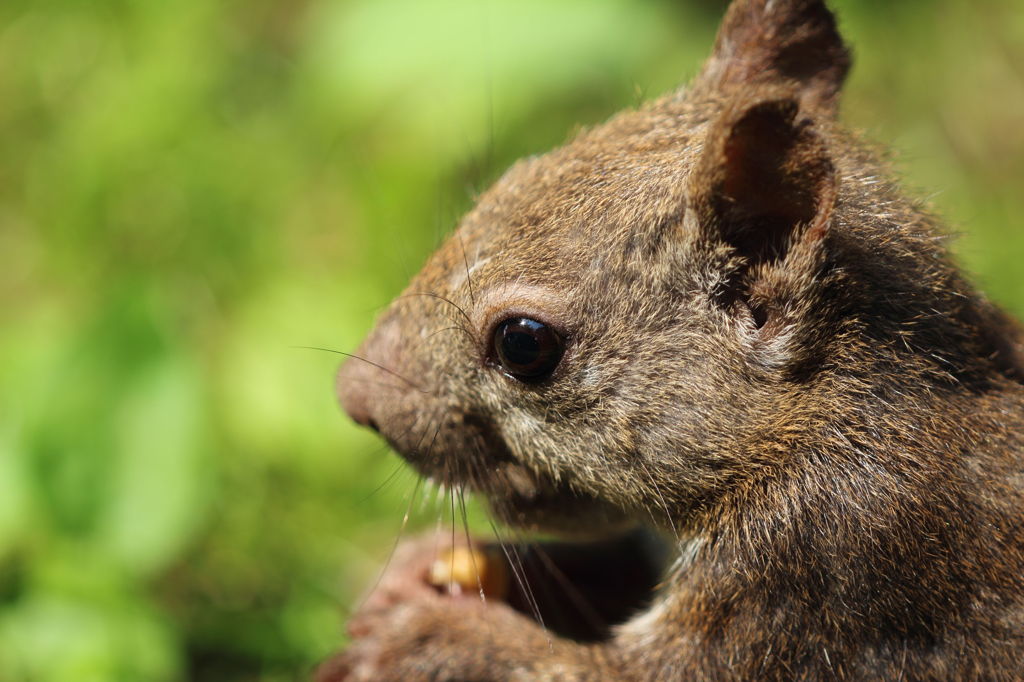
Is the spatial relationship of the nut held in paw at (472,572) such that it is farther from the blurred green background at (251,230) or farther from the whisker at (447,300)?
the whisker at (447,300)

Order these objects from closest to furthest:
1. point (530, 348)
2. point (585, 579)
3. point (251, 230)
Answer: point (530, 348)
point (585, 579)
point (251, 230)

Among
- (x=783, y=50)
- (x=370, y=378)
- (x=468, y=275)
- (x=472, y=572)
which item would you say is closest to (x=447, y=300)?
(x=468, y=275)

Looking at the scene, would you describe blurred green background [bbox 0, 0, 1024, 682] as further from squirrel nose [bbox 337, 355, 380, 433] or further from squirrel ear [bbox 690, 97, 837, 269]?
squirrel ear [bbox 690, 97, 837, 269]

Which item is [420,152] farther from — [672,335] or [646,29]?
[672,335]

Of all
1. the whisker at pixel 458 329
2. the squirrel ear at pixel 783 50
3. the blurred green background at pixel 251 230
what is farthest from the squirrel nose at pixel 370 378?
the squirrel ear at pixel 783 50

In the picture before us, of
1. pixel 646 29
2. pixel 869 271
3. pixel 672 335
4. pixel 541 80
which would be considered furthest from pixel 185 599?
pixel 646 29

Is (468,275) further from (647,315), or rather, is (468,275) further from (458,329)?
(647,315)
